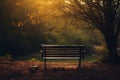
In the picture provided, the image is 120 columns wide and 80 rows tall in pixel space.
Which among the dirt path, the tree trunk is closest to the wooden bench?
the dirt path

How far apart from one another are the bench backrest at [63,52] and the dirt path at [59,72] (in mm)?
442

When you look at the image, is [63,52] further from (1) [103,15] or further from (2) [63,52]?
(1) [103,15]

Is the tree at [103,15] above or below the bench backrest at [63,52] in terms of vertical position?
above

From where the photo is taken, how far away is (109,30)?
1589cm

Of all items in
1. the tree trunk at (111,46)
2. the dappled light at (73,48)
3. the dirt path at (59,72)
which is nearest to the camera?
the dirt path at (59,72)

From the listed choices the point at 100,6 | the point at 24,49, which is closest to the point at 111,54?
the point at 100,6

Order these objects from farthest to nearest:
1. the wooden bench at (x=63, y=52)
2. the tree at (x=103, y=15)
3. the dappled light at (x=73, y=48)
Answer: the tree at (x=103, y=15)
the wooden bench at (x=63, y=52)
the dappled light at (x=73, y=48)

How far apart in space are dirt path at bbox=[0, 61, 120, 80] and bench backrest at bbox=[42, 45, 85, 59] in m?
0.44

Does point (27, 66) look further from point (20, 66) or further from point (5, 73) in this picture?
point (5, 73)

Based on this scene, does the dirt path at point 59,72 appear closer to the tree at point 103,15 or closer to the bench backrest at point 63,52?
the bench backrest at point 63,52

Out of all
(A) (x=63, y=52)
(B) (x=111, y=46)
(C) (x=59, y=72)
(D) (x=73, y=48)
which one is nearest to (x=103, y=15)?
(B) (x=111, y=46)

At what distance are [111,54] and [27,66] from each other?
394cm

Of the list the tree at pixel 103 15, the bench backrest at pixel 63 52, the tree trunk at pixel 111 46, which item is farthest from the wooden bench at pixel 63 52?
the tree trunk at pixel 111 46

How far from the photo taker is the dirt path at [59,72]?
1192cm
